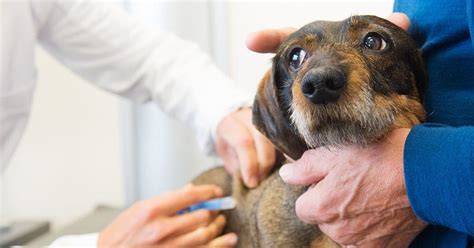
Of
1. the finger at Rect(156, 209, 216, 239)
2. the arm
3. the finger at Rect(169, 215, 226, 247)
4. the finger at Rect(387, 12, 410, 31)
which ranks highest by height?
the arm

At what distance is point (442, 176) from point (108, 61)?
1.16 meters

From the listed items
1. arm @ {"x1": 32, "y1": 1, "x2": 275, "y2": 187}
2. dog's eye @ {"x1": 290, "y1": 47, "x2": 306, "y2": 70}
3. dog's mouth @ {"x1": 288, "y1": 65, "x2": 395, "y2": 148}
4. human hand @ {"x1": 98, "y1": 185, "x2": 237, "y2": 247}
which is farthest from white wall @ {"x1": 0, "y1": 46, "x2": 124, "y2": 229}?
dog's mouth @ {"x1": 288, "y1": 65, "x2": 395, "y2": 148}

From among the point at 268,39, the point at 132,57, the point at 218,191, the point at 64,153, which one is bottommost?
the point at 218,191

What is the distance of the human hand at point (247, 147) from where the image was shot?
1.19 meters

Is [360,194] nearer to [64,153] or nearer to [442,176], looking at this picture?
[442,176]

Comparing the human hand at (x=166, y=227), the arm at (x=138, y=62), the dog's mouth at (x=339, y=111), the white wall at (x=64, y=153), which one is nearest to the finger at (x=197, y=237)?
the human hand at (x=166, y=227)

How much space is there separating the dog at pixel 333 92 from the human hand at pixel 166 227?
0.17 metres

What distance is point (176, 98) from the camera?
1.50 meters

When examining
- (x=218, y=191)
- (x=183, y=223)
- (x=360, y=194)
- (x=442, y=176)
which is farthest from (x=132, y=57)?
(x=442, y=176)

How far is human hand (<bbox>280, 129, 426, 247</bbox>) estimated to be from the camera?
734 mm

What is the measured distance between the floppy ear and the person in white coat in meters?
0.32

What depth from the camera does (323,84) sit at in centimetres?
70

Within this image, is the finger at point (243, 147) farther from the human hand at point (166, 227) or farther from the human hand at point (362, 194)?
the human hand at point (362, 194)

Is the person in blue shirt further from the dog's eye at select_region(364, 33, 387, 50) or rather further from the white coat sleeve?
the white coat sleeve
